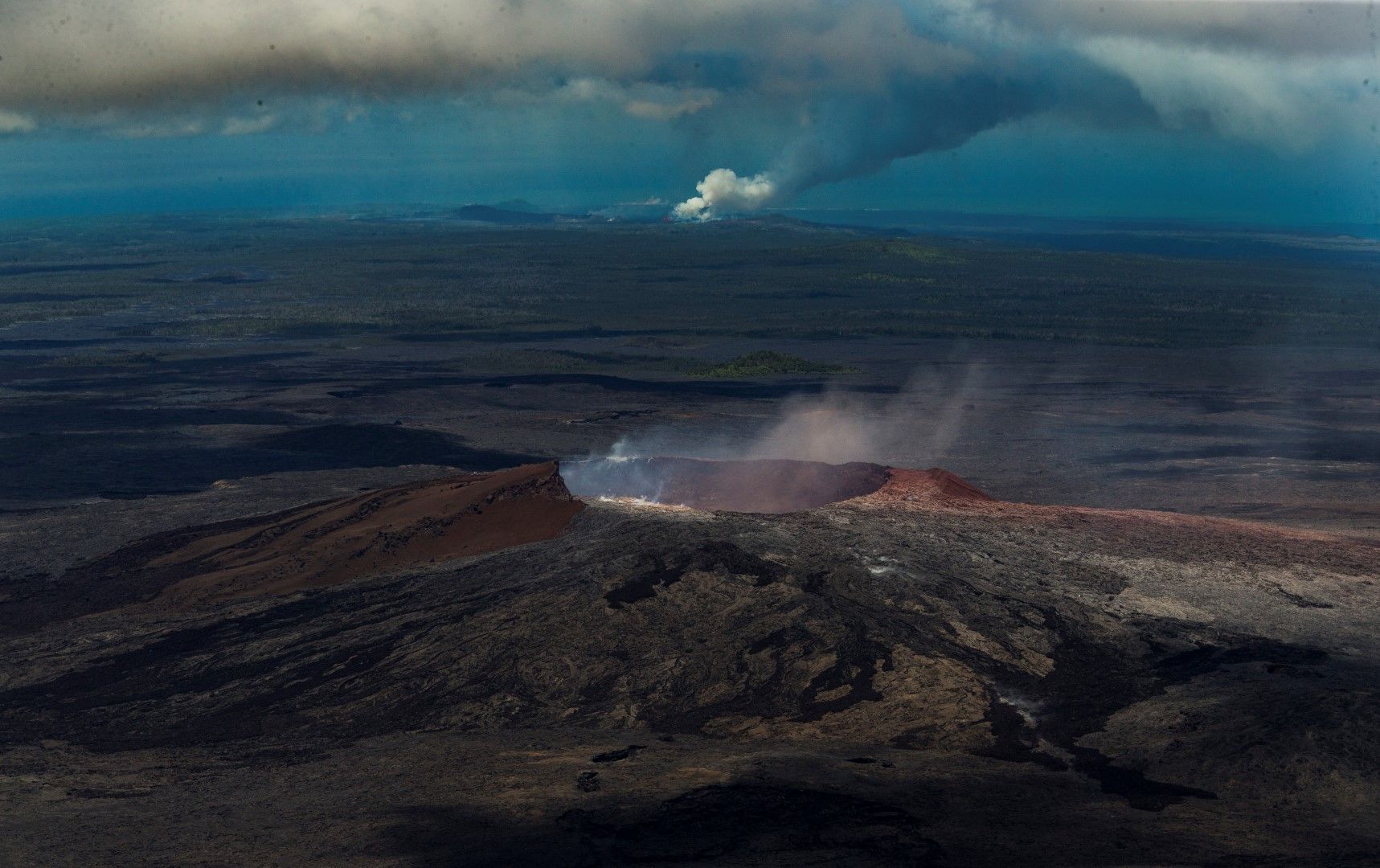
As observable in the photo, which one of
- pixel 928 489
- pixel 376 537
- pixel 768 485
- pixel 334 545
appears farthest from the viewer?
pixel 768 485

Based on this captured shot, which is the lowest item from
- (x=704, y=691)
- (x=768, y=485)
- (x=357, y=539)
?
(x=704, y=691)

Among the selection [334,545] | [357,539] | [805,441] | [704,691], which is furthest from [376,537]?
[805,441]

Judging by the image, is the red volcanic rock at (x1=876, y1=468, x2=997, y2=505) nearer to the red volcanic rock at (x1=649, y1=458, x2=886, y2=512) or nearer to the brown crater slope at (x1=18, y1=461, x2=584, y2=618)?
the red volcanic rock at (x1=649, y1=458, x2=886, y2=512)

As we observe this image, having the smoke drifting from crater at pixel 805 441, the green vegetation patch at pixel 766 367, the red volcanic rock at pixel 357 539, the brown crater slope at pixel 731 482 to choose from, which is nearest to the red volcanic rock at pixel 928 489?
the brown crater slope at pixel 731 482

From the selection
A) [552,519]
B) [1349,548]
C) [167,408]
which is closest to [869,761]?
[552,519]

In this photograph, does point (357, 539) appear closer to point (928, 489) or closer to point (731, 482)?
point (731, 482)

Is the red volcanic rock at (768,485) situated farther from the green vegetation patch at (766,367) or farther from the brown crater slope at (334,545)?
the green vegetation patch at (766,367)

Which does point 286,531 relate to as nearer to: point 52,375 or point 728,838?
point 728,838

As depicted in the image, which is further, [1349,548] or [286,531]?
[286,531]
